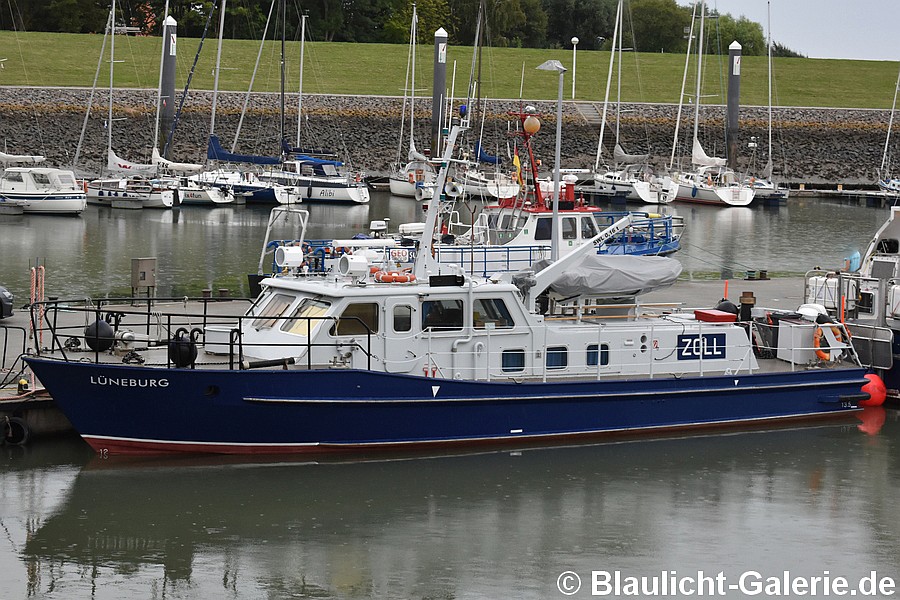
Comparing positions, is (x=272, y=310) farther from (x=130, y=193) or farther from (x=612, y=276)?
(x=130, y=193)

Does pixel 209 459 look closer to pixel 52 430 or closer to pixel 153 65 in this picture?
pixel 52 430

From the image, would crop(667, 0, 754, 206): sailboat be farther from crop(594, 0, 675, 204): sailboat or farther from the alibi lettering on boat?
the alibi lettering on boat

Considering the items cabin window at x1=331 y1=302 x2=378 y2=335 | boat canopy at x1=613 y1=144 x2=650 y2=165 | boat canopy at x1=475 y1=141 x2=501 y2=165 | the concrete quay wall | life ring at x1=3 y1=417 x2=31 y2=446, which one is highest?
the concrete quay wall

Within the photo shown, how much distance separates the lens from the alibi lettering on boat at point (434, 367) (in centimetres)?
1708

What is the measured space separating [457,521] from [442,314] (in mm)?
3300

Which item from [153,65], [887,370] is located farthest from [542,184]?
[153,65]

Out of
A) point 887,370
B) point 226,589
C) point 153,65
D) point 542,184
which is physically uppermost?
point 153,65

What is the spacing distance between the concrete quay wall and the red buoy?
48.7 meters

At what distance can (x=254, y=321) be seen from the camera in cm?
1877

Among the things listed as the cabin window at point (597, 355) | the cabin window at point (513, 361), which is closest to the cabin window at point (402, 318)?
the cabin window at point (513, 361)

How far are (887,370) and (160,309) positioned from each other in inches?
556

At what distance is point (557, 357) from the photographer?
62.2 feet

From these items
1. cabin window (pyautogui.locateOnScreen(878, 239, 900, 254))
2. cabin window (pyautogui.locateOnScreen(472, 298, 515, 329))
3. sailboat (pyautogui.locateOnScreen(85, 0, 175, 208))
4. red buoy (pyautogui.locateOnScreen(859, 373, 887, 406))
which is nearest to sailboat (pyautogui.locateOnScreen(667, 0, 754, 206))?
sailboat (pyautogui.locateOnScreen(85, 0, 175, 208))

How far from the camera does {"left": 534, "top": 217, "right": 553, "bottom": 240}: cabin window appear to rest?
3116cm
